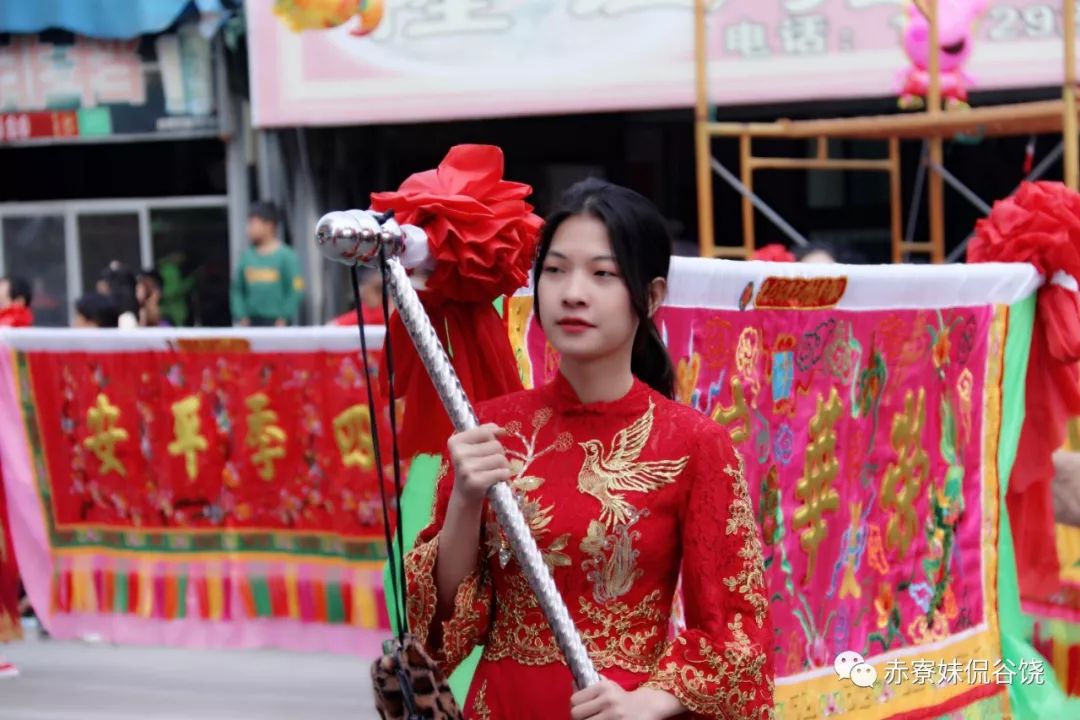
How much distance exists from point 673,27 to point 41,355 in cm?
440

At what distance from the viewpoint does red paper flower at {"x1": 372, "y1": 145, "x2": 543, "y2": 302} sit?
9.30 feet

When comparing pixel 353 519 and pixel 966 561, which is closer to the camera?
pixel 966 561

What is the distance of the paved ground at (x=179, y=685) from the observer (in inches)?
249

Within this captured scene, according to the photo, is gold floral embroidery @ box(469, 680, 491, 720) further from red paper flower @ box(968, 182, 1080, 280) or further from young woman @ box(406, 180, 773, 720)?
red paper flower @ box(968, 182, 1080, 280)

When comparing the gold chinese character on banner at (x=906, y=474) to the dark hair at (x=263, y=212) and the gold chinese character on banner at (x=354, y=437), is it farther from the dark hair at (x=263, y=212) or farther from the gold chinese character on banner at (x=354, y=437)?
the dark hair at (x=263, y=212)

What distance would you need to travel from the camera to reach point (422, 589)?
2.66 metres

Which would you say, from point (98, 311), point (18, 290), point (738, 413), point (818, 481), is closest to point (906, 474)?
point (818, 481)

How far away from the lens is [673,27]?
33.5 feet

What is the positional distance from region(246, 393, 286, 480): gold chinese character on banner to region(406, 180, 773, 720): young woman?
436cm

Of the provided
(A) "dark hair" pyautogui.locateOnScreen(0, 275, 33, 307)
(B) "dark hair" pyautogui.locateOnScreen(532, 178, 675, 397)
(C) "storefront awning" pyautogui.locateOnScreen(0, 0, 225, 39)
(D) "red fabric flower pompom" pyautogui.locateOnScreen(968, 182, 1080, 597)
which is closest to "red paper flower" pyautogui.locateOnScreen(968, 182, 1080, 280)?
(D) "red fabric flower pompom" pyautogui.locateOnScreen(968, 182, 1080, 597)

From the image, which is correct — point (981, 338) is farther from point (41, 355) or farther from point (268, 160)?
point (268, 160)

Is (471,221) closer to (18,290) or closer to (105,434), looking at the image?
(105,434)

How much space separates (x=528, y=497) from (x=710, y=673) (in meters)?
0.36

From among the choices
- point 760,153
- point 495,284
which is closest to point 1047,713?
point 495,284
